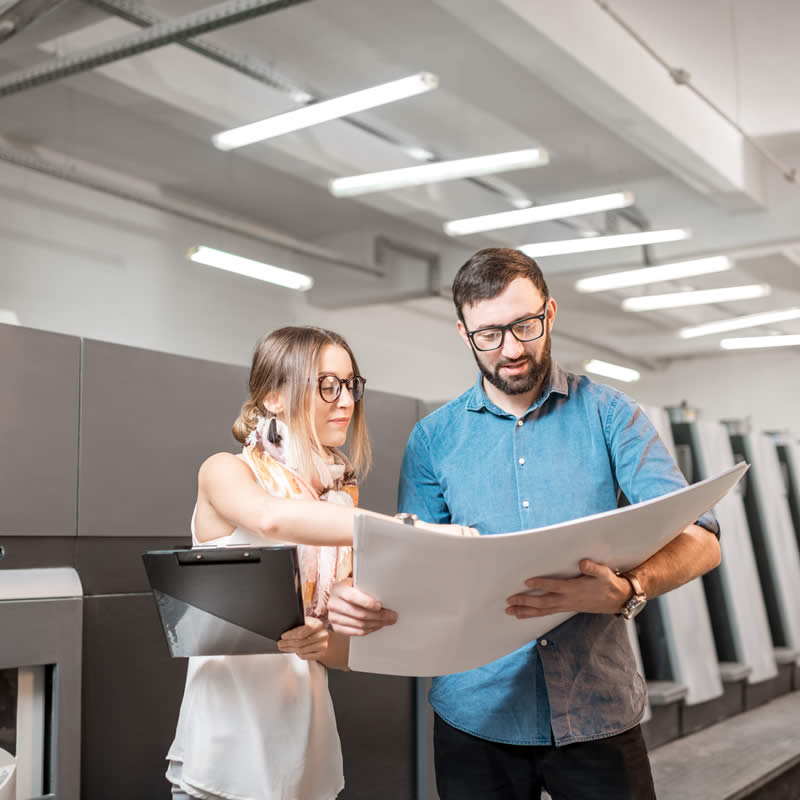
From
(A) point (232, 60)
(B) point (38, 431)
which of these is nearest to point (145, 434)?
(B) point (38, 431)

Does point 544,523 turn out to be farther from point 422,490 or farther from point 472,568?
point 472,568

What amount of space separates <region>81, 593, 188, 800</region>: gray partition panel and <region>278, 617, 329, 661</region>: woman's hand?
92cm

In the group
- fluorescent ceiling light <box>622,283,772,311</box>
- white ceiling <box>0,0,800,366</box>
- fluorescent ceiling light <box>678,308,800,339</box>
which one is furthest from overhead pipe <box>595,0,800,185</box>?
fluorescent ceiling light <box>678,308,800,339</box>

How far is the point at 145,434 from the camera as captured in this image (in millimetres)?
2285

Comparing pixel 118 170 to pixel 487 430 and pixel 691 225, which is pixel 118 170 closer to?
pixel 691 225

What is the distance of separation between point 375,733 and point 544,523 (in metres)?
1.67

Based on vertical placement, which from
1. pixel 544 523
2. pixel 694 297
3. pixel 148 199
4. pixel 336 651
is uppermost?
pixel 148 199

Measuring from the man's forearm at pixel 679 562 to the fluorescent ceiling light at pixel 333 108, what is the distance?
125 inches

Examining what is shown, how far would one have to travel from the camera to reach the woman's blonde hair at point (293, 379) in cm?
148

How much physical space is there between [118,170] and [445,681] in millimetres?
6888

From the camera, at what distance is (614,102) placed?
525 centimetres

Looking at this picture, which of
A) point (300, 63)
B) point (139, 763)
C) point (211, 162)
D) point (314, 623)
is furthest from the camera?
point (211, 162)

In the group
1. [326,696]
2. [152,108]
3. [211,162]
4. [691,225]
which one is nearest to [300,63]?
[152,108]

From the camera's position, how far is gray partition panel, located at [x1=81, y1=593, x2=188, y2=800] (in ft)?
6.83
